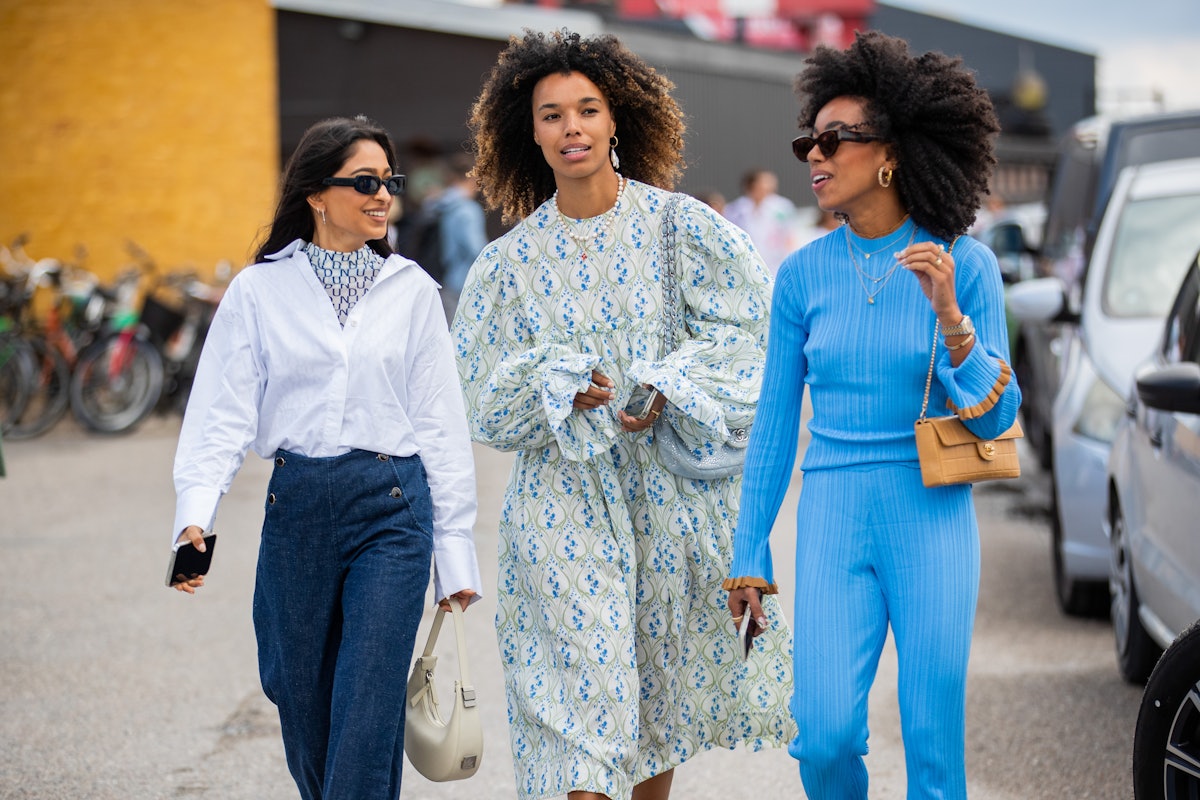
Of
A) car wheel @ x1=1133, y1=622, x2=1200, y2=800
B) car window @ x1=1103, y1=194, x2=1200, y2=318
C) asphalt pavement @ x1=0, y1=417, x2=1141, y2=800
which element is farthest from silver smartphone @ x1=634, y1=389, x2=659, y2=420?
car window @ x1=1103, y1=194, x2=1200, y2=318

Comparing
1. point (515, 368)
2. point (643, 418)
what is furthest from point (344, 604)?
point (643, 418)

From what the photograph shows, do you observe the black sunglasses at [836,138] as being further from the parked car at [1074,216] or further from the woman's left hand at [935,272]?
the parked car at [1074,216]

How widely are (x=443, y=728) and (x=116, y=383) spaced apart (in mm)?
11764

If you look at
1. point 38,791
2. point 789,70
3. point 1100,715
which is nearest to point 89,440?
point 38,791

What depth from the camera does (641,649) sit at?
14.0 feet

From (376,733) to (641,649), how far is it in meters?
0.86

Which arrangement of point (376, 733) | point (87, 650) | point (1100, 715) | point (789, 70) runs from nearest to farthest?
point (376, 733) → point (1100, 715) → point (87, 650) → point (789, 70)

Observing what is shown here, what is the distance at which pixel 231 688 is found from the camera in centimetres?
649

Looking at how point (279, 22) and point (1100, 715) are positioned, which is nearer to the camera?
point (1100, 715)

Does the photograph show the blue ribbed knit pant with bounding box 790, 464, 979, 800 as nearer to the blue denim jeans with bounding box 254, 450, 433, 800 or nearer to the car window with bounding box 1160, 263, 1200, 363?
the blue denim jeans with bounding box 254, 450, 433, 800

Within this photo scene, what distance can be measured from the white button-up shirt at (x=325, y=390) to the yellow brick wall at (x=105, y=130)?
17365 millimetres

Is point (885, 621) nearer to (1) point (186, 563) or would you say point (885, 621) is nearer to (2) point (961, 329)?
(2) point (961, 329)

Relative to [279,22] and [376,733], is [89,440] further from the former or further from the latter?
[376,733]

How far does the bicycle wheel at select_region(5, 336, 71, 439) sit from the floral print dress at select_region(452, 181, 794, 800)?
11.1 m
